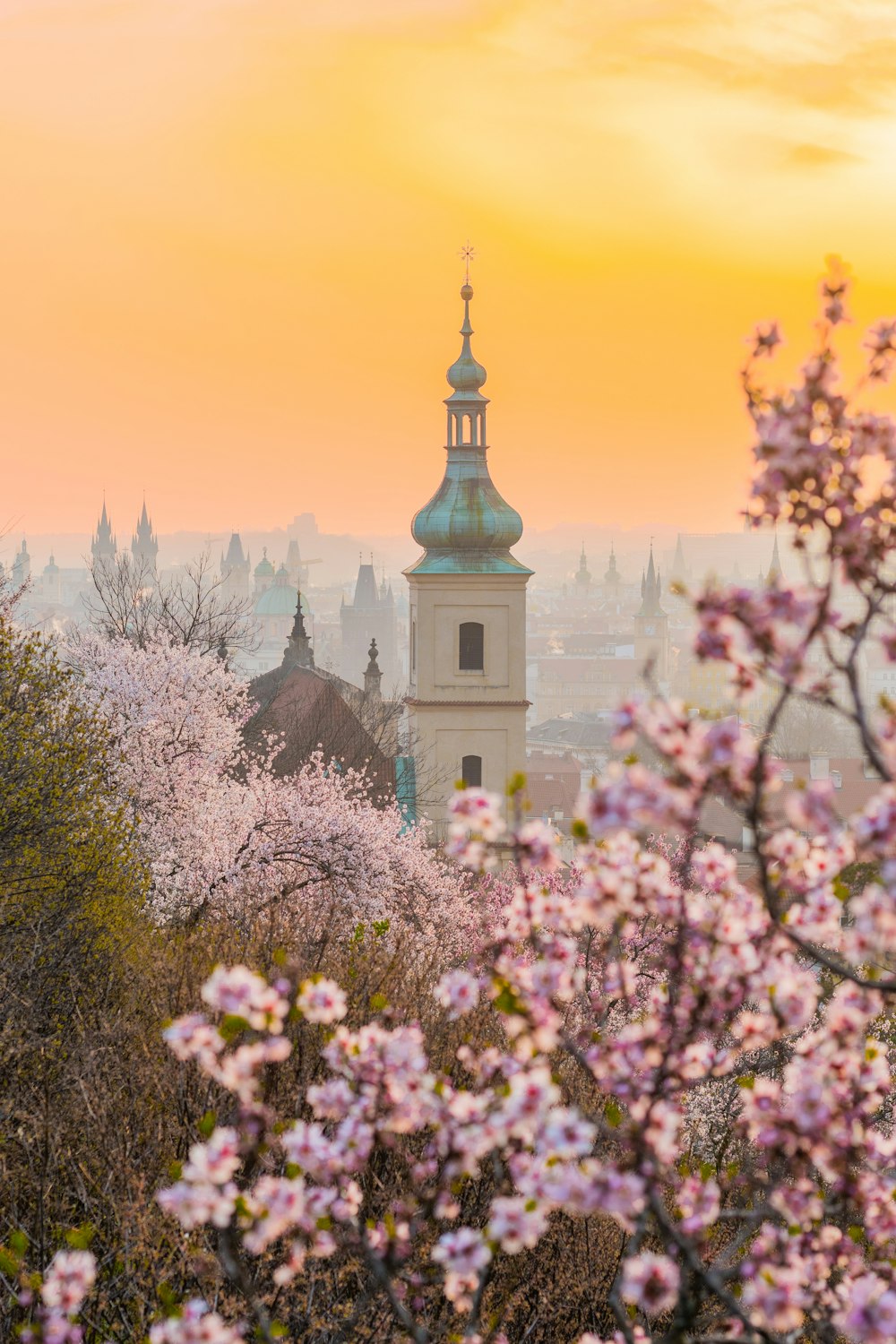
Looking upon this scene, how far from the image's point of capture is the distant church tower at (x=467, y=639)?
40.4 meters

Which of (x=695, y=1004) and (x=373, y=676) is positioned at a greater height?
(x=373, y=676)

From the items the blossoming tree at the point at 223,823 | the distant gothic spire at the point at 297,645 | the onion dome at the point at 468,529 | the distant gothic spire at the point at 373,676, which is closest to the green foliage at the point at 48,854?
the blossoming tree at the point at 223,823

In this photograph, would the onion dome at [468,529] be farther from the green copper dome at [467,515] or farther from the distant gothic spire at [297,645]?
the distant gothic spire at [297,645]

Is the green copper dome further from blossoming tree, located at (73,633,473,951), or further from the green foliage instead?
the green foliage

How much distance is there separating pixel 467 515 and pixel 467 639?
349 cm

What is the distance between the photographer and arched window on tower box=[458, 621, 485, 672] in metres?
40.7

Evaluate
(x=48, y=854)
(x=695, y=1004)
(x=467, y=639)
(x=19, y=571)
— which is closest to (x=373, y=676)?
Answer: (x=467, y=639)

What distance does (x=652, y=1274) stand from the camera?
485 cm

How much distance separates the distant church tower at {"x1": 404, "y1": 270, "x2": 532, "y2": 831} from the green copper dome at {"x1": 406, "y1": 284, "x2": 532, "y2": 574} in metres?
0.03

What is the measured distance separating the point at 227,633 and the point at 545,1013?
111 ft

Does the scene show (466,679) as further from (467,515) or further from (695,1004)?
(695,1004)

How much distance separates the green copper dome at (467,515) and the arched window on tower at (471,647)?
156 centimetres

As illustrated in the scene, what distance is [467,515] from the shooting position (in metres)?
40.9

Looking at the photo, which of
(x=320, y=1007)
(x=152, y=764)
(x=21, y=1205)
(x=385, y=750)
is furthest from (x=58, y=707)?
(x=385, y=750)
